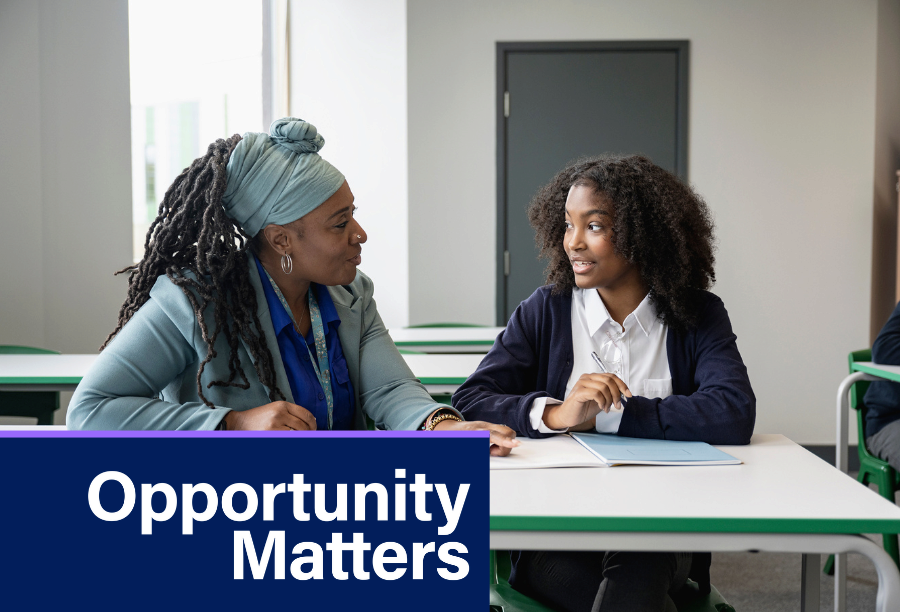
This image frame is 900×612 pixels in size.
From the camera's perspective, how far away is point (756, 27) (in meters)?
4.64

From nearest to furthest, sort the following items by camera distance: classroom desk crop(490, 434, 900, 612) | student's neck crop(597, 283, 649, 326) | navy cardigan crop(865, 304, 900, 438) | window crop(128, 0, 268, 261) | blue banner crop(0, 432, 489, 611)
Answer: blue banner crop(0, 432, 489, 611)
classroom desk crop(490, 434, 900, 612)
student's neck crop(597, 283, 649, 326)
navy cardigan crop(865, 304, 900, 438)
window crop(128, 0, 268, 261)

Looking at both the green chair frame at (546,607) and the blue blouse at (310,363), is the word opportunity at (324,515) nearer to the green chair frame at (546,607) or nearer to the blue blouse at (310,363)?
the green chair frame at (546,607)

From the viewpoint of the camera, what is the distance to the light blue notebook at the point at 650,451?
4.33 ft

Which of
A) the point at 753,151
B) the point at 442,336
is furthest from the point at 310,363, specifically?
the point at 753,151

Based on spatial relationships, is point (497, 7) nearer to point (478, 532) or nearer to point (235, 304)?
point (235, 304)

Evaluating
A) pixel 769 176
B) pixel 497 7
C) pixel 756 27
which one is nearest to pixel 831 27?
pixel 756 27

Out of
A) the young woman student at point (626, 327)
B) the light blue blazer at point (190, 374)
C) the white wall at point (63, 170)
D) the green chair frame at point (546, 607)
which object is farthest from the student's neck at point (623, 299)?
the white wall at point (63, 170)

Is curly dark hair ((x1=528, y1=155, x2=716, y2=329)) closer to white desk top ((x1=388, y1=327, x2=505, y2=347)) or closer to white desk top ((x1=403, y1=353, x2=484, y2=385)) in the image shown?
white desk top ((x1=403, y1=353, x2=484, y2=385))

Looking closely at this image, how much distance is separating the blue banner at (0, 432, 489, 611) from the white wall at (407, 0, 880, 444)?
4.11 meters

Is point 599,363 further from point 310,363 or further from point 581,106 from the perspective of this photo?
point 581,106

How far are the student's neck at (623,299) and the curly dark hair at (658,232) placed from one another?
35mm

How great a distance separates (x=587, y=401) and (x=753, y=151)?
3712mm

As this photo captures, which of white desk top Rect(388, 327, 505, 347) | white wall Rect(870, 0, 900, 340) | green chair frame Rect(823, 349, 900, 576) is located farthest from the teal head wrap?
white wall Rect(870, 0, 900, 340)

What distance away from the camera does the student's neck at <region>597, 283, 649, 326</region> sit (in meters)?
1.82
